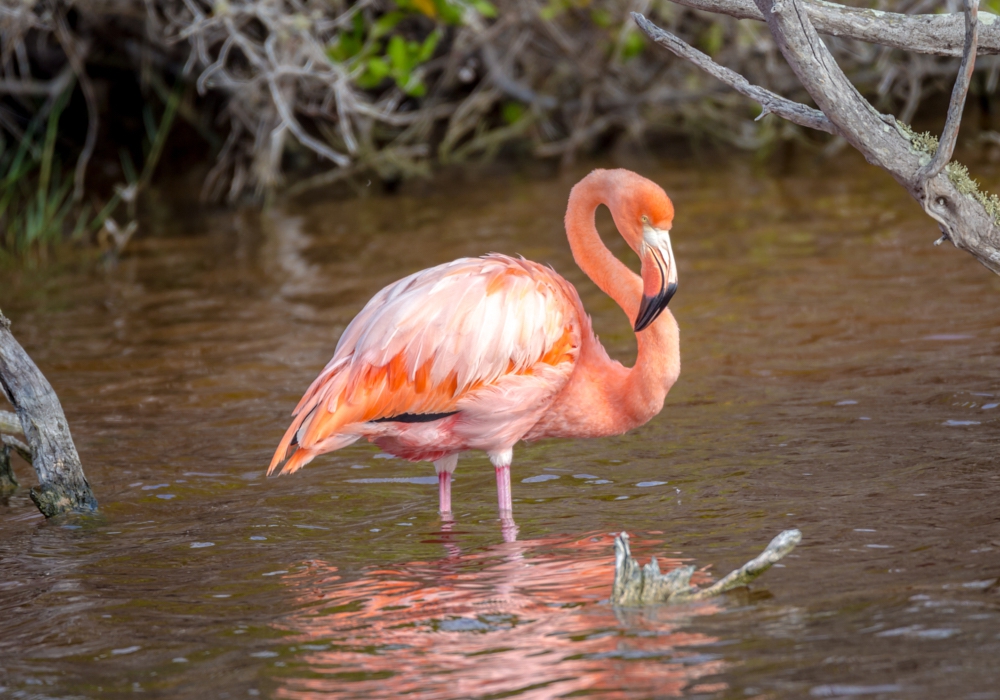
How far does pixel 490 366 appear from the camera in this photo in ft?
13.4

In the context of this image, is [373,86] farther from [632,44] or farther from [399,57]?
[632,44]

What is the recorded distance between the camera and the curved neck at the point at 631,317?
4.20 m

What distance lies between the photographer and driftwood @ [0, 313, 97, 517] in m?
4.21

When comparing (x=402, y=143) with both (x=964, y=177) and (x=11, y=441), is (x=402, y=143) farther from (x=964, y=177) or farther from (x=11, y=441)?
(x=964, y=177)

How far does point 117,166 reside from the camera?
12.3m

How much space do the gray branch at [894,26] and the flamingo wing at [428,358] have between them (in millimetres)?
1193

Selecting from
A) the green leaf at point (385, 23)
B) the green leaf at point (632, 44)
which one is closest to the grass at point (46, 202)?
the green leaf at point (385, 23)

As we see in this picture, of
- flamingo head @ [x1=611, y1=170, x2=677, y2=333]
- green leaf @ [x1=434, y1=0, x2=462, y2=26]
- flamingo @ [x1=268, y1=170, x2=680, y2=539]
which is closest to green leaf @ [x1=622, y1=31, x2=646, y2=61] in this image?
green leaf @ [x1=434, y1=0, x2=462, y2=26]

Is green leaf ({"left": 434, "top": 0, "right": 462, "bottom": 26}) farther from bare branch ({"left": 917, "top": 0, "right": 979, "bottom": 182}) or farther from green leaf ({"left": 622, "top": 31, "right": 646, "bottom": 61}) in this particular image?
bare branch ({"left": 917, "top": 0, "right": 979, "bottom": 182})

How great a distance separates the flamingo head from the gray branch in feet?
2.37

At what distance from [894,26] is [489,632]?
2.13m

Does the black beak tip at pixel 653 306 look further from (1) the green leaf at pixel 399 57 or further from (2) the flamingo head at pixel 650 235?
(1) the green leaf at pixel 399 57

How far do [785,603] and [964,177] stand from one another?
1.42 metres

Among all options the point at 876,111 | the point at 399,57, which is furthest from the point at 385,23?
the point at 876,111
